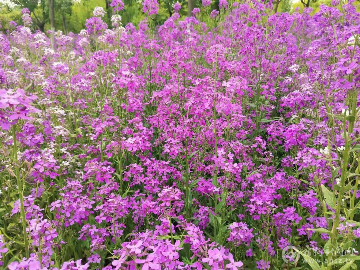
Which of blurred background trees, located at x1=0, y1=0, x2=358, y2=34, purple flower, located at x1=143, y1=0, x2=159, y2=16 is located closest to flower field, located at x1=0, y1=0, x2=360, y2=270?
purple flower, located at x1=143, y1=0, x2=159, y2=16

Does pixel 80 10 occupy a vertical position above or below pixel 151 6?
above

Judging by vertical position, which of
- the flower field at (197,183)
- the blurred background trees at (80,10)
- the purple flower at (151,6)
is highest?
the blurred background trees at (80,10)

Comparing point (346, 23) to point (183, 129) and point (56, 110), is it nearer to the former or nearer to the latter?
point (183, 129)

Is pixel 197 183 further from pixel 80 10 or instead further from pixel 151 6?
pixel 80 10

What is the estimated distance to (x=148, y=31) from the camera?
692 cm

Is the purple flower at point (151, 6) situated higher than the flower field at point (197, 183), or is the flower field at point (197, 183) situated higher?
the purple flower at point (151, 6)

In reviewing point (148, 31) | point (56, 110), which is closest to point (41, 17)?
point (148, 31)

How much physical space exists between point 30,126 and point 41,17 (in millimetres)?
43892

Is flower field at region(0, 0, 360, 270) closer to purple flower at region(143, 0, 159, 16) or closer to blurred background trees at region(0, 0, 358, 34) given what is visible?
purple flower at region(143, 0, 159, 16)

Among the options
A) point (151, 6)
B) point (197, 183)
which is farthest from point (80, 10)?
point (197, 183)

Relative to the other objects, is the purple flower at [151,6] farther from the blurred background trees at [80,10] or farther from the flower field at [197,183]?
the blurred background trees at [80,10]

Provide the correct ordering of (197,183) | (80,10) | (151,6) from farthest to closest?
(80,10)
(151,6)
(197,183)

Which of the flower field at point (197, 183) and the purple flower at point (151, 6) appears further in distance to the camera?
the purple flower at point (151, 6)


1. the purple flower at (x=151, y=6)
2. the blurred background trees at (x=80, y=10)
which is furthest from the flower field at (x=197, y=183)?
the blurred background trees at (x=80, y=10)
